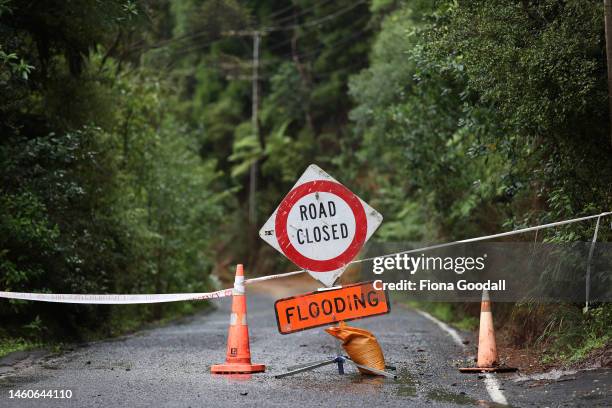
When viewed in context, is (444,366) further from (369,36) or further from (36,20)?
(369,36)

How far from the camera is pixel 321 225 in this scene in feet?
30.1

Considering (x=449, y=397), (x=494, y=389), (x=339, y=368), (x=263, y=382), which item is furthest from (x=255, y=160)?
(x=449, y=397)

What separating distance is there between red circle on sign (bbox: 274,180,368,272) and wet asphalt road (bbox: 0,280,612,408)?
115 cm

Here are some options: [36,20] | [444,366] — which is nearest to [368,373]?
[444,366]

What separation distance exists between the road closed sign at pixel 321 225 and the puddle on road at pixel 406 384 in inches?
47.2

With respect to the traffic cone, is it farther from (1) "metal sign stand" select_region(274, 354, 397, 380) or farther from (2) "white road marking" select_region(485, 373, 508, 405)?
(2) "white road marking" select_region(485, 373, 508, 405)

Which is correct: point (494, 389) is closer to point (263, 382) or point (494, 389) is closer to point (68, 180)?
point (263, 382)

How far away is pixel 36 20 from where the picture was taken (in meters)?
14.3

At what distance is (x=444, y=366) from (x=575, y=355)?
1455 millimetres

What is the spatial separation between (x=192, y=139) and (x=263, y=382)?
79.6 feet

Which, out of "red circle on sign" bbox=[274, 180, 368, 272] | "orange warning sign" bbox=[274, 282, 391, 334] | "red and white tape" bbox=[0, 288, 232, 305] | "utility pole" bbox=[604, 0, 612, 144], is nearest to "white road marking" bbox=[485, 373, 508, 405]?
"orange warning sign" bbox=[274, 282, 391, 334]

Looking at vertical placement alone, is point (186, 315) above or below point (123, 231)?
below

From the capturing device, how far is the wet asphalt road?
7.50m

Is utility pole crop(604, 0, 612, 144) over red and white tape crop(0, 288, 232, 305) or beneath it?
over
